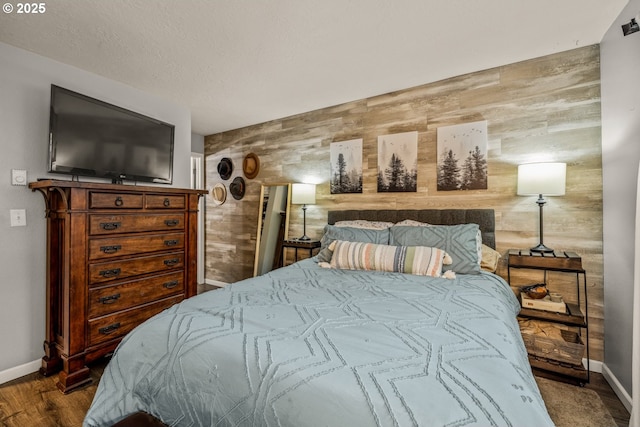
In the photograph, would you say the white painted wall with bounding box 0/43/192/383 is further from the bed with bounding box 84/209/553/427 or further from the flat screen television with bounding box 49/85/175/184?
the bed with bounding box 84/209/553/427

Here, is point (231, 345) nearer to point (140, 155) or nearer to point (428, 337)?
point (428, 337)

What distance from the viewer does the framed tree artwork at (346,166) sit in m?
3.33

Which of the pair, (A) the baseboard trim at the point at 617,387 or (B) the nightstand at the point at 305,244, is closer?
(A) the baseboard trim at the point at 617,387

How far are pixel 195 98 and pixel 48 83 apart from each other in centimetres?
124

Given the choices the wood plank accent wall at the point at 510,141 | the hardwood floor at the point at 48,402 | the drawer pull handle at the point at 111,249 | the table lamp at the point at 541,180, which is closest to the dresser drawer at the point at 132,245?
the drawer pull handle at the point at 111,249

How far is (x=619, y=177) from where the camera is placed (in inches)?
75.9

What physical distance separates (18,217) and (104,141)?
2.78 feet

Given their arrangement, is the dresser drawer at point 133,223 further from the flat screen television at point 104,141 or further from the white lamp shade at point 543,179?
the white lamp shade at point 543,179

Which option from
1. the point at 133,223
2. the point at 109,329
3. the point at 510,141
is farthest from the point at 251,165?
the point at 510,141

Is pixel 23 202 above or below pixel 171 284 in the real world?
above

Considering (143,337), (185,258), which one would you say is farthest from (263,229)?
(143,337)

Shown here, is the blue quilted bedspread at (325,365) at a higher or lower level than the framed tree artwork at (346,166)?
lower

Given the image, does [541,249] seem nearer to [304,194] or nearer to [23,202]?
[304,194]

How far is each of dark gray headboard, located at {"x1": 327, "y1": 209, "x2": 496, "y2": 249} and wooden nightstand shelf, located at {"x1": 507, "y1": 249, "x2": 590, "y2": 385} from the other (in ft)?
1.08
